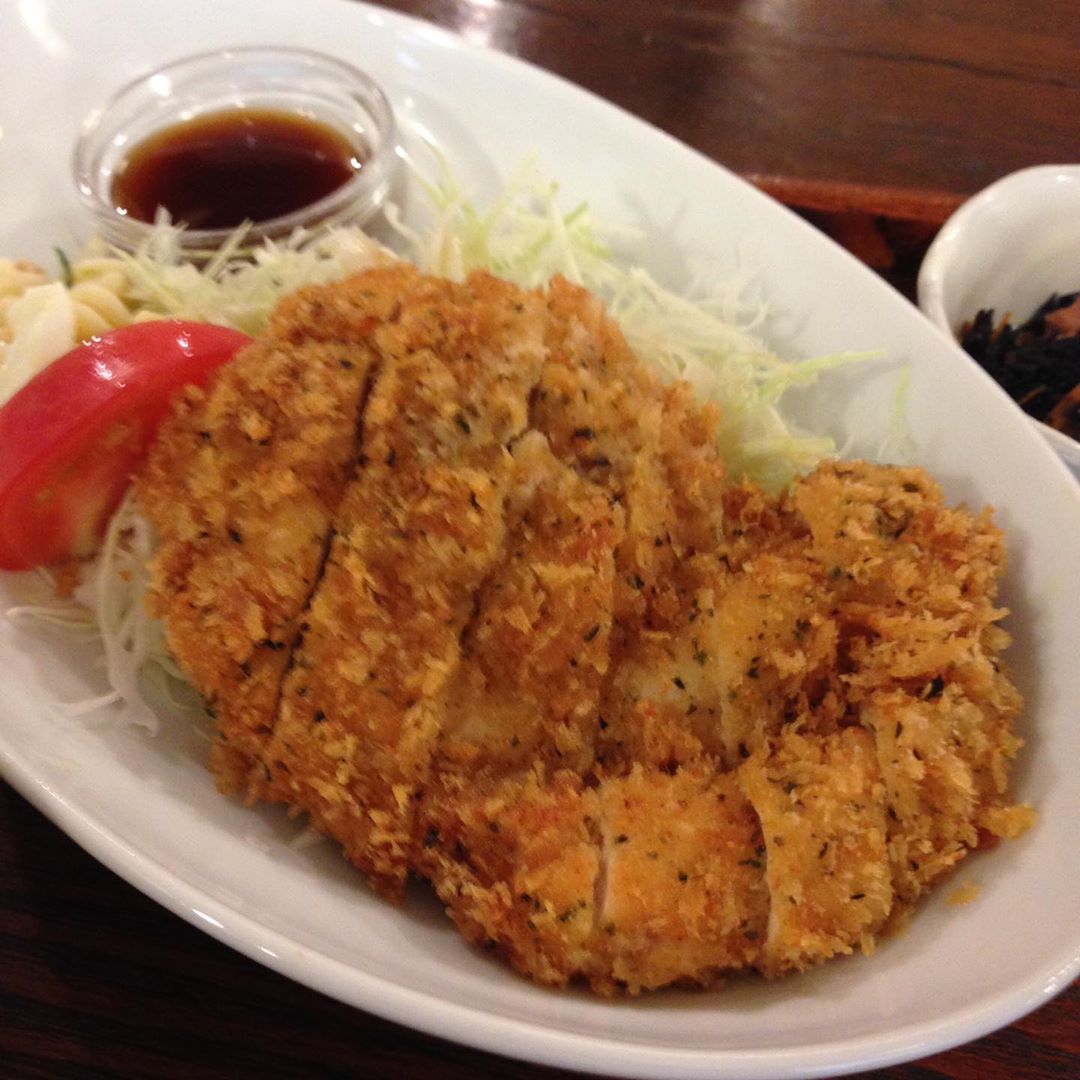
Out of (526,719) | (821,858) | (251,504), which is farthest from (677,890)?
(251,504)

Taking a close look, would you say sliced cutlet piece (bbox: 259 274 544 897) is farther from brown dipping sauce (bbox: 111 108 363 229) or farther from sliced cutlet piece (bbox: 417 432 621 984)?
brown dipping sauce (bbox: 111 108 363 229)

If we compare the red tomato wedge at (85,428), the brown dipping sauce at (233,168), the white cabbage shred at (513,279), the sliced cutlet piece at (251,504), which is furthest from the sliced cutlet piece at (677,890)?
the brown dipping sauce at (233,168)

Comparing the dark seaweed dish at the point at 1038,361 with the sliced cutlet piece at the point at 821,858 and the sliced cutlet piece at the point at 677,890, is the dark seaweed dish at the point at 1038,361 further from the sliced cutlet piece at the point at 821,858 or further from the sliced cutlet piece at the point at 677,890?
the sliced cutlet piece at the point at 677,890

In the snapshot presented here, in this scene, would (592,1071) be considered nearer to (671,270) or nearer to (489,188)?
(671,270)

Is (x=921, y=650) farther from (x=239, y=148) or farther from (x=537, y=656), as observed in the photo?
(x=239, y=148)

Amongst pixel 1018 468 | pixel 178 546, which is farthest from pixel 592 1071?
pixel 1018 468
